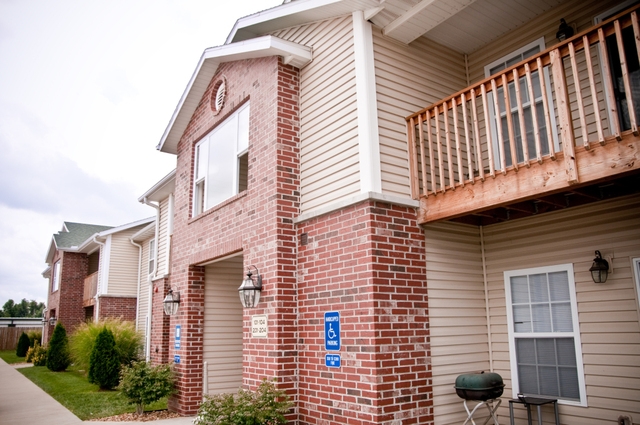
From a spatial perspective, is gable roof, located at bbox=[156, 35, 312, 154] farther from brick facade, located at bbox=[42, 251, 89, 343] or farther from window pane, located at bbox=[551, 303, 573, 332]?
brick facade, located at bbox=[42, 251, 89, 343]

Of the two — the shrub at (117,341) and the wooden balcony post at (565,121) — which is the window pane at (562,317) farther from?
the shrub at (117,341)

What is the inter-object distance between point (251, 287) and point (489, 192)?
11.7 ft

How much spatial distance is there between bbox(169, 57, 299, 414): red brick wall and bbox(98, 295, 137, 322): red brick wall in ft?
40.7

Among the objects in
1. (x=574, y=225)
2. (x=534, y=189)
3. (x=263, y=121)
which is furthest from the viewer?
(x=263, y=121)

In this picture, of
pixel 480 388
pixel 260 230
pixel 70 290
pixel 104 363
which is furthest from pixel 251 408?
pixel 70 290

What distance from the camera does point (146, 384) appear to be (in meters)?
9.31

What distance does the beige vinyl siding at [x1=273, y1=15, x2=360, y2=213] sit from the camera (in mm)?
6355

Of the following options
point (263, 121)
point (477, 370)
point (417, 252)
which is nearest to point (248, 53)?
point (263, 121)

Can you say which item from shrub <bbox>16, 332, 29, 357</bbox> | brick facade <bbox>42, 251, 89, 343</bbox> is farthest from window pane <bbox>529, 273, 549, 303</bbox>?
shrub <bbox>16, 332, 29, 357</bbox>

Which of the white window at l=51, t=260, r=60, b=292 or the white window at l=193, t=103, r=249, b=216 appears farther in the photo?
the white window at l=51, t=260, r=60, b=292

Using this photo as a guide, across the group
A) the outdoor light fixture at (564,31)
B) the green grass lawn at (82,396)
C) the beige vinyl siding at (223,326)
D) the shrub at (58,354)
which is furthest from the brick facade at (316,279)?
the shrub at (58,354)

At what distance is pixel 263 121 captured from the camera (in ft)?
24.9

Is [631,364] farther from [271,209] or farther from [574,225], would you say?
[271,209]

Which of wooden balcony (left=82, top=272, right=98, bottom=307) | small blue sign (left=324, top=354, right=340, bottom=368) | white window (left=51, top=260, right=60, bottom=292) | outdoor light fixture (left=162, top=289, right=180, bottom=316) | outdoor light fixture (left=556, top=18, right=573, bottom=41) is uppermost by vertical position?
outdoor light fixture (left=556, top=18, right=573, bottom=41)
